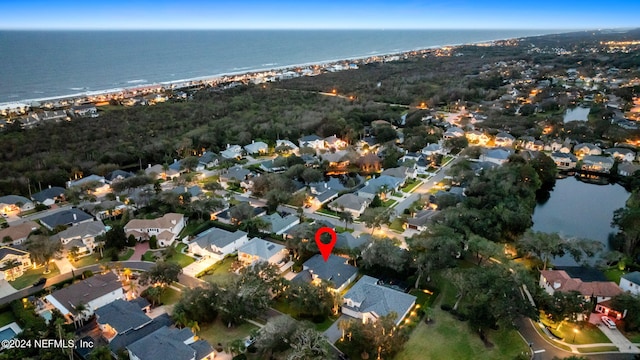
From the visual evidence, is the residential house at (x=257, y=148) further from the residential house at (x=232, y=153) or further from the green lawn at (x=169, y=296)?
the green lawn at (x=169, y=296)

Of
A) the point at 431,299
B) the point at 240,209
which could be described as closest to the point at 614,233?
the point at 431,299

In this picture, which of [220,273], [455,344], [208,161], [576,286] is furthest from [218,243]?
[576,286]

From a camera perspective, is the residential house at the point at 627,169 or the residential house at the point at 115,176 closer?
the residential house at the point at 115,176

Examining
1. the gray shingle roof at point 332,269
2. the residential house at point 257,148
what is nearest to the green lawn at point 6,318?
the gray shingle roof at point 332,269

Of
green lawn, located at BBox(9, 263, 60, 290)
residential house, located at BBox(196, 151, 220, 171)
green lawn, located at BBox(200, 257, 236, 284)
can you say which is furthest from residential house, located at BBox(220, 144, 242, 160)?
green lawn, located at BBox(9, 263, 60, 290)

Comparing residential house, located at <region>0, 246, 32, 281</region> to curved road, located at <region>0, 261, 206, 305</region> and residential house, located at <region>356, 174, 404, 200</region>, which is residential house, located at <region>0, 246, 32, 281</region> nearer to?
curved road, located at <region>0, 261, 206, 305</region>

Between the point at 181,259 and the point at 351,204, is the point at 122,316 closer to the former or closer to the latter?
the point at 181,259
